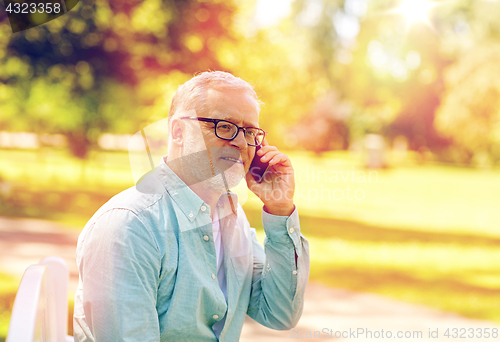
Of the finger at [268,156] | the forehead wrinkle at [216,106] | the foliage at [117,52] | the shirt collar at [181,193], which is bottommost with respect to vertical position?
the shirt collar at [181,193]

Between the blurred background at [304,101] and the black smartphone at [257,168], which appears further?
the blurred background at [304,101]

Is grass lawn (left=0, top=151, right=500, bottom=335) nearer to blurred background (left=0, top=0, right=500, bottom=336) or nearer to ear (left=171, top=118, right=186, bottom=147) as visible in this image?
blurred background (left=0, top=0, right=500, bottom=336)

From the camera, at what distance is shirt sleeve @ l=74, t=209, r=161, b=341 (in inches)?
52.7

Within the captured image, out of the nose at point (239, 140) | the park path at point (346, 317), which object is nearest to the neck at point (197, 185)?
the nose at point (239, 140)

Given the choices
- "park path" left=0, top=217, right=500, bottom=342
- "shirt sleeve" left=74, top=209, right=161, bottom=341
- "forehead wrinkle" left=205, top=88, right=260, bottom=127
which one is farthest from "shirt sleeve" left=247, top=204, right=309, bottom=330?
"park path" left=0, top=217, right=500, bottom=342

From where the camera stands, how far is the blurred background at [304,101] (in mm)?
7090

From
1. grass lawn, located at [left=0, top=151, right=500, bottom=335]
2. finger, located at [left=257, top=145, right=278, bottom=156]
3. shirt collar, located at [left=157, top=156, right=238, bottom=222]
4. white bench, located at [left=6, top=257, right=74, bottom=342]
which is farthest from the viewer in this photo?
grass lawn, located at [left=0, top=151, right=500, bottom=335]

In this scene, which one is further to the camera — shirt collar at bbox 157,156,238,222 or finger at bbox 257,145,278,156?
finger at bbox 257,145,278,156

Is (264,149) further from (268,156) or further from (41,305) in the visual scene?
(41,305)

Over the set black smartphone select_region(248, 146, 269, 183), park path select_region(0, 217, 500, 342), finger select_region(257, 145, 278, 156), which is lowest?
park path select_region(0, 217, 500, 342)

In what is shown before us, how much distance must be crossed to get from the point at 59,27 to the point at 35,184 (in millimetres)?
9601

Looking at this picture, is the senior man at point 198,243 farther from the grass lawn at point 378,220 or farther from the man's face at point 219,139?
the grass lawn at point 378,220

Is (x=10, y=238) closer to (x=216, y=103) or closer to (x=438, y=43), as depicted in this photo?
(x=216, y=103)

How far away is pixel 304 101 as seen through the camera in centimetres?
1260
